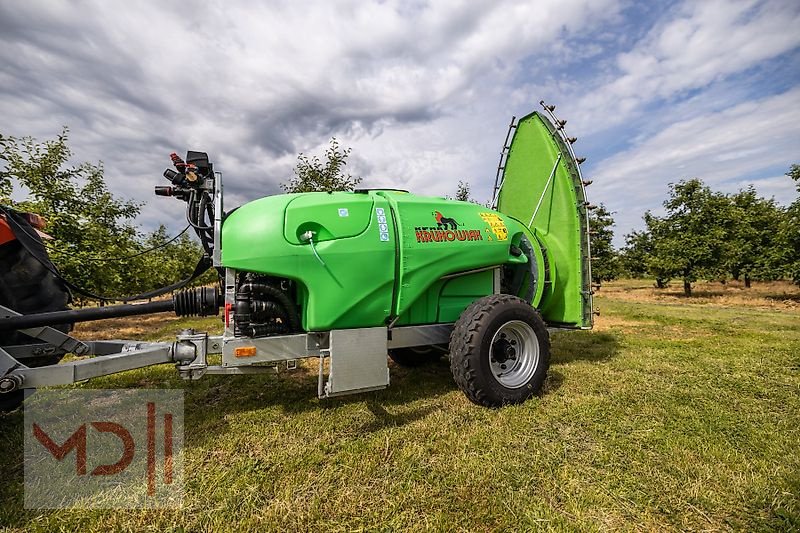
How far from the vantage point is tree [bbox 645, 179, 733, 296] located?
18.8 meters

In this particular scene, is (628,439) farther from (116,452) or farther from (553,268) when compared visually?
(116,452)

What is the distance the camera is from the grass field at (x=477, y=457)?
2.18m

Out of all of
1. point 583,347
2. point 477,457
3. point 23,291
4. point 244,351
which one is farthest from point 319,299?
point 583,347

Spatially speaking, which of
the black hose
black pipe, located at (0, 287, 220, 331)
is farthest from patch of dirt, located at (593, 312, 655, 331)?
black pipe, located at (0, 287, 220, 331)

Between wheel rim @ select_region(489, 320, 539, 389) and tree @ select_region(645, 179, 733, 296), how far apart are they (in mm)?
19053

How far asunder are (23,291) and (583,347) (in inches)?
273

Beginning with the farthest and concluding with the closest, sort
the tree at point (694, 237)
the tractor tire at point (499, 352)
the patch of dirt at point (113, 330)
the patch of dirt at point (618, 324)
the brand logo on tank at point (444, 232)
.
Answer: the tree at point (694, 237) → the patch of dirt at point (618, 324) → the patch of dirt at point (113, 330) → the brand logo on tank at point (444, 232) → the tractor tire at point (499, 352)

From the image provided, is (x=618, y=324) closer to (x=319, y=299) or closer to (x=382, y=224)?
(x=382, y=224)

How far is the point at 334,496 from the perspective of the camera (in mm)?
2369

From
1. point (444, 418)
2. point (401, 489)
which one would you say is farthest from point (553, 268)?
point (401, 489)

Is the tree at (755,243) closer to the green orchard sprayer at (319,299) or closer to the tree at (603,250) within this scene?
the tree at (603,250)

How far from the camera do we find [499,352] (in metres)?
3.96

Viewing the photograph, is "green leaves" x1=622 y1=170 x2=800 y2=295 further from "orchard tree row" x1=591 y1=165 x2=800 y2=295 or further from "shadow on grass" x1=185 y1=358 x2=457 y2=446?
"shadow on grass" x1=185 y1=358 x2=457 y2=446

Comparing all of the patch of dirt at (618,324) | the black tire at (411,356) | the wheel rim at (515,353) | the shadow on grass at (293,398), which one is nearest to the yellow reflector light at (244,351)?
the shadow on grass at (293,398)
